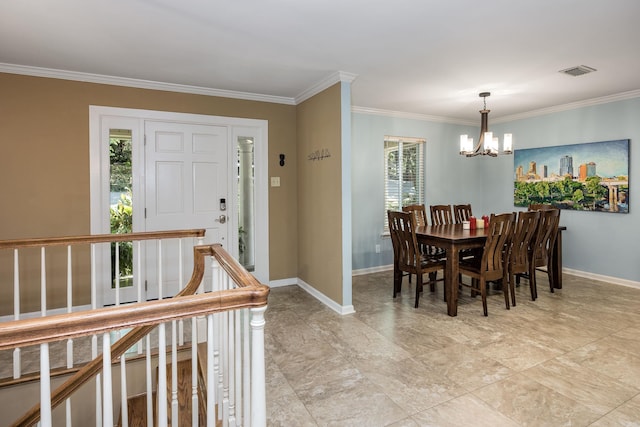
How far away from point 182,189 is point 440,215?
3.37 m

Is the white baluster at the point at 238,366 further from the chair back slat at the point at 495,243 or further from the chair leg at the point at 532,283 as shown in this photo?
the chair leg at the point at 532,283

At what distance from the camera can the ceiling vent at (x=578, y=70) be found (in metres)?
3.41

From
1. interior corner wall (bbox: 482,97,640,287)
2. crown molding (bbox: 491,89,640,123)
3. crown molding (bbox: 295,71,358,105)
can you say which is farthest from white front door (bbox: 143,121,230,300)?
interior corner wall (bbox: 482,97,640,287)

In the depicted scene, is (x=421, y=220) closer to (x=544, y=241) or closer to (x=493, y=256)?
(x=493, y=256)

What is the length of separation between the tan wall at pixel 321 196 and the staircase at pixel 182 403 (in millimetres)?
1660

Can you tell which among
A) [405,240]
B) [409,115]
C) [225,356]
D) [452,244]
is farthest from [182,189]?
[409,115]

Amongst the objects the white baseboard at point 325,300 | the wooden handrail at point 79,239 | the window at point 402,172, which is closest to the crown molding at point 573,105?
the window at point 402,172

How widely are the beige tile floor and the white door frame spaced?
1.11m

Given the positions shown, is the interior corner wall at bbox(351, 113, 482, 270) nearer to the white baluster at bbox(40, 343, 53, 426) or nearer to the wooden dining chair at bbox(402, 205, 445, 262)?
the wooden dining chair at bbox(402, 205, 445, 262)

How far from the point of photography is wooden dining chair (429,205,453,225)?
190 inches

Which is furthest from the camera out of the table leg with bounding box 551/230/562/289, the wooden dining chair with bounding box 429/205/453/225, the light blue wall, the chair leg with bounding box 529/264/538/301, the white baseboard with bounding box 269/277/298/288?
the wooden dining chair with bounding box 429/205/453/225

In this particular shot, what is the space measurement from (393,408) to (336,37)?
262 centimetres

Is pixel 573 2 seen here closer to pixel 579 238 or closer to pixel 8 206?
pixel 579 238

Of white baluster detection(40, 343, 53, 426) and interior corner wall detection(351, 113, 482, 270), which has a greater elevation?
interior corner wall detection(351, 113, 482, 270)
